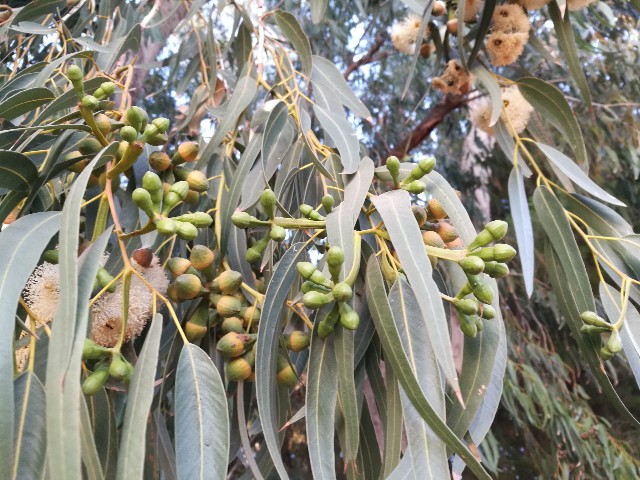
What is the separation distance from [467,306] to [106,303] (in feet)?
1.26

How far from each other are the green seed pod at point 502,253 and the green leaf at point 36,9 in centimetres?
103

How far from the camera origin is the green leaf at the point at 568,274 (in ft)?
2.71

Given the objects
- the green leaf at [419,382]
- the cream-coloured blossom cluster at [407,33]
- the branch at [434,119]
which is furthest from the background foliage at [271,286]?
the branch at [434,119]

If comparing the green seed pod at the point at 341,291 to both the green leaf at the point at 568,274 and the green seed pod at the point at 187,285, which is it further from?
the green leaf at the point at 568,274

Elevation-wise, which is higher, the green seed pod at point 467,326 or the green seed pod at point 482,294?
the green seed pod at point 482,294

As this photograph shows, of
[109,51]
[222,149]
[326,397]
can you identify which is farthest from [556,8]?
[326,397]

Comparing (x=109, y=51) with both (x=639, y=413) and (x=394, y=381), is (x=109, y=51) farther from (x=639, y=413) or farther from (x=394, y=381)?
(x=639, y=413)

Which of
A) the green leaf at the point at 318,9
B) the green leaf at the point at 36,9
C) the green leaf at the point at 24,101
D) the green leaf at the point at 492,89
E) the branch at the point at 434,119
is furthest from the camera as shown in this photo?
the branch at the point at 434,119

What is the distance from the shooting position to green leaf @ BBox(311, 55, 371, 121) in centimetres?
110

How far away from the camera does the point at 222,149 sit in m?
1.10

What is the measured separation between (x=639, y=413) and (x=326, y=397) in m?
4.06

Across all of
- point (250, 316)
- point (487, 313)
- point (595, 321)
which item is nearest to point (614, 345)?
point (595, 321)

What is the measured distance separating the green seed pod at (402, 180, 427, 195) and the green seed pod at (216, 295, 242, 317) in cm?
23

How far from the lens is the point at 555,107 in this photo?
3.90ft
